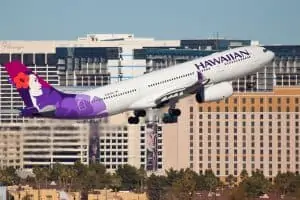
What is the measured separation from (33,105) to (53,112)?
75.4 inches

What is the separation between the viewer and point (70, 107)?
200 meters

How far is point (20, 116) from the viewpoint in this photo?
195 m

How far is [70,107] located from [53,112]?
2.06 m

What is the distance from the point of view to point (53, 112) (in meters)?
198

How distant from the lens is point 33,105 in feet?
652

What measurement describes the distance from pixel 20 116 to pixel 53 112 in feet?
14.6

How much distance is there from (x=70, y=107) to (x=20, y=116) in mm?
6480
